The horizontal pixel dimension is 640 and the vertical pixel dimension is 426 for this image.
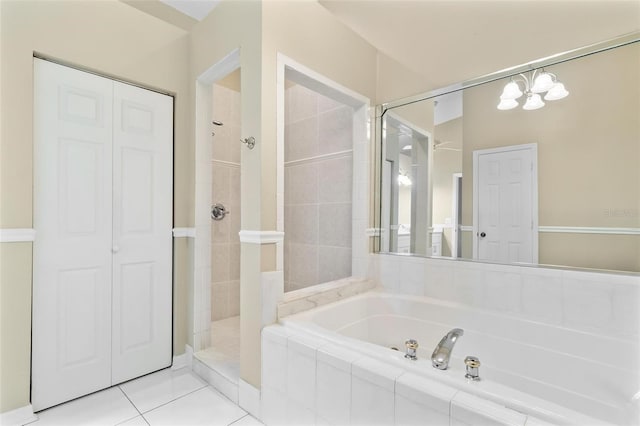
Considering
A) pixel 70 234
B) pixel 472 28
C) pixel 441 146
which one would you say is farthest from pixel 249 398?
pixel 472 28

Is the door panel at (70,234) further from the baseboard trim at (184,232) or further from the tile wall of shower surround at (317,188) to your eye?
the tile wall of shower surround at (317,188)

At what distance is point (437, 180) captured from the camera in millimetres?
2139

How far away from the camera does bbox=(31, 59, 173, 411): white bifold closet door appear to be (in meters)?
1.63

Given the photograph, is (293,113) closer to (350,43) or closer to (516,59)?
(350,43)

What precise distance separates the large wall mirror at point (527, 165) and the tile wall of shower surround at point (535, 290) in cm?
9

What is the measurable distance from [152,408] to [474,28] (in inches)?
117

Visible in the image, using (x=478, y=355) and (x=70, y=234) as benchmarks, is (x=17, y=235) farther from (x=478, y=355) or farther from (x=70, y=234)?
(x=478, y=355)

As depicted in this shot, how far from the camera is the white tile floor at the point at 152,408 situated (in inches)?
60.9

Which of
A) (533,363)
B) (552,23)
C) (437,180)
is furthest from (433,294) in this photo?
(552,23)

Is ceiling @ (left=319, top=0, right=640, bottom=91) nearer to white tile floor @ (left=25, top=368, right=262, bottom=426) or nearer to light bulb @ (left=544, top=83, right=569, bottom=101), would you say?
light bulb @ (left=544, top=83, right=569, bottom=101)

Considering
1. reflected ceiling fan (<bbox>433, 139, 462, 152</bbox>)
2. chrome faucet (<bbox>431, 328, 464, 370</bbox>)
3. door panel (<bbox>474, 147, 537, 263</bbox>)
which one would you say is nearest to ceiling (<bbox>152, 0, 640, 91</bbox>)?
reflected ceiling fan (<bbox>433, 139, 462, 152</bbox>)

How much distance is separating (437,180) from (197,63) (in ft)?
6.28

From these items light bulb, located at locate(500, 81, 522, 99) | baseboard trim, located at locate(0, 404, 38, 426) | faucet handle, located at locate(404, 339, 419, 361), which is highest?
light bulb, located at locate(500, 81, 522, 99)

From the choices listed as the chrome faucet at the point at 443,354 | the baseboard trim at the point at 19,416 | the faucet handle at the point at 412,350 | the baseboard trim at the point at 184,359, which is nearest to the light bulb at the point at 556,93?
the chrome faucet at the point at 443,354
